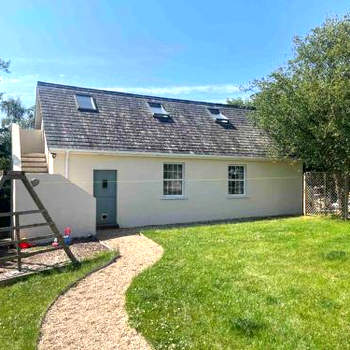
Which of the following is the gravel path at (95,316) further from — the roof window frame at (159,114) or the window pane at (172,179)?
the roof window frame at (159,114)

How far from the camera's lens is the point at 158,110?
18.0 metres

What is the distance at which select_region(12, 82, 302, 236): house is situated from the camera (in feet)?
44.0

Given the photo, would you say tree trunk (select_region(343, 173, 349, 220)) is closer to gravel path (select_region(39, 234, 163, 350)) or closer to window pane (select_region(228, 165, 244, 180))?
window pane (select_region(228, 165, 244, 180))

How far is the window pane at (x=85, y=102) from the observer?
16109mm

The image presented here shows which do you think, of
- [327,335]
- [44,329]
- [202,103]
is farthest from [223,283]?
[202,103]

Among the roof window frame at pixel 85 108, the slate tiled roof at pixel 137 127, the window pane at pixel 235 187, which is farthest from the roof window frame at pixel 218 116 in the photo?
the roof window frame at pixel 85 108

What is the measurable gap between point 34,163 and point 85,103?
10.9 feet

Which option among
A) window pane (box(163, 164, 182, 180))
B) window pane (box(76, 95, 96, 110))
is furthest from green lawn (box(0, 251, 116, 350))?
window pane (box(76, 95, 96, 110))

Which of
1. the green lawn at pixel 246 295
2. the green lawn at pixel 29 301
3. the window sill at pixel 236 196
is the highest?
the window sill at pixel 236 196

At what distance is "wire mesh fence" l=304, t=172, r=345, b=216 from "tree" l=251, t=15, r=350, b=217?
1.05 feet

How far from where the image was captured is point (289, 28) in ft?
53.3

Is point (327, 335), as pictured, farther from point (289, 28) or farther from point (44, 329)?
point (289, 28)

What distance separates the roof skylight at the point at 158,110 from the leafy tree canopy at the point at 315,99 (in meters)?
4.22

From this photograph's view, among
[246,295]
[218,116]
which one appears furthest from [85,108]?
[246,295]
